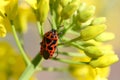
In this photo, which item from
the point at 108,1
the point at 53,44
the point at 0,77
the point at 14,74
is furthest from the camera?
the point at 108,1

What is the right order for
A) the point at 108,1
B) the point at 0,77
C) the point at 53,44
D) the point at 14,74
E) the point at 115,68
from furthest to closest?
1. the point at 115,68
2. the point at 108,1
3. the point at 14,74
4. the point at 0,77
5. the point at 53,44

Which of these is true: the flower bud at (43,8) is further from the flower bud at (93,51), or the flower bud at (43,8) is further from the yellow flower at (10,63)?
the yellow flower at (10,63)

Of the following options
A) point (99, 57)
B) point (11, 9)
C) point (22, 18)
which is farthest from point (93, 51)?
point (22, 18)

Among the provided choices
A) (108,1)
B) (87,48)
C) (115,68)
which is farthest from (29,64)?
(115,68)

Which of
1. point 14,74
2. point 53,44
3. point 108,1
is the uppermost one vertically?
point 53,44

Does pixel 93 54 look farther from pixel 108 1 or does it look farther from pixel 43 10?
pixel 108 1

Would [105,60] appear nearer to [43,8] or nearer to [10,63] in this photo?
[43,8]

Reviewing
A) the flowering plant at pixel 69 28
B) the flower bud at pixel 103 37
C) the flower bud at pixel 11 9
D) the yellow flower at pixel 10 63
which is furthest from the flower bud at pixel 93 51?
the yellow flower at pixel 10 63

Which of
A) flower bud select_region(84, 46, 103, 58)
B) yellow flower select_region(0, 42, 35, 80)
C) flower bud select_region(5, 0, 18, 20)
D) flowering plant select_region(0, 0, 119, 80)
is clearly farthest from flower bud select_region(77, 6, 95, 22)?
yellow flower select_region(0, 42, 35, 80)
